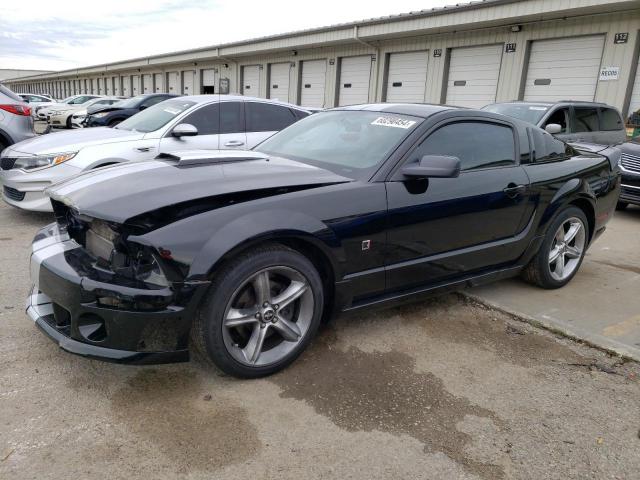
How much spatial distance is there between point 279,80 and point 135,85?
2137cm

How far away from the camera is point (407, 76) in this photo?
1673cm

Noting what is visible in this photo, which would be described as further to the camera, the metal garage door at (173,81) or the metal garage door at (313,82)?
the metal garage door at (173,81)

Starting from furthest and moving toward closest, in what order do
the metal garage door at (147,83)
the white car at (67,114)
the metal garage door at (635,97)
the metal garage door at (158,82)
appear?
the metal garage door at (147,83) → the metal garage door at (158,82) → the white car at (67,114) → the metal garage door at (635,97)

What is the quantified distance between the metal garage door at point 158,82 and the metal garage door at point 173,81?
120 cm

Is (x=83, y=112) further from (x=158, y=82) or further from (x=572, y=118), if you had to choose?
(x=158, y=82)

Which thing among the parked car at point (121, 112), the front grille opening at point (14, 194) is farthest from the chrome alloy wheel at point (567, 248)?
the parked car at point (121, 112)

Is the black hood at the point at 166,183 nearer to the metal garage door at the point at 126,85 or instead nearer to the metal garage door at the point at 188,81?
the metal garage door at the point at 188,81

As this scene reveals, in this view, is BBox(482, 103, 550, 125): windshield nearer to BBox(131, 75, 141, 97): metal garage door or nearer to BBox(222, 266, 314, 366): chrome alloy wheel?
BBox(222, 266, 314, 366): chrome alloy wheel

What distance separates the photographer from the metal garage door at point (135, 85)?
38719mm

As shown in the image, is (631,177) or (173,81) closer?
(631,177)

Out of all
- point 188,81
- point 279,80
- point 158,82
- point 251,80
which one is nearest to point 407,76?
point 279,80

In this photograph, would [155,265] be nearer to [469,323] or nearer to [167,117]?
[469,323]

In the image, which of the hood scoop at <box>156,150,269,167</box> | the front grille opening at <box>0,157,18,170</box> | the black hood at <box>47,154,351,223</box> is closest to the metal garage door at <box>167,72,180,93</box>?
the front grille opening at <box>0,157,18,170</box>

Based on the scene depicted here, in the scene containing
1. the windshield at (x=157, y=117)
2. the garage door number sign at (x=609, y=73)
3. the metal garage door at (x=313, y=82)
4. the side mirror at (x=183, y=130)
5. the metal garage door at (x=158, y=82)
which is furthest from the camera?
the metal garage door at (x=158, y=82)
